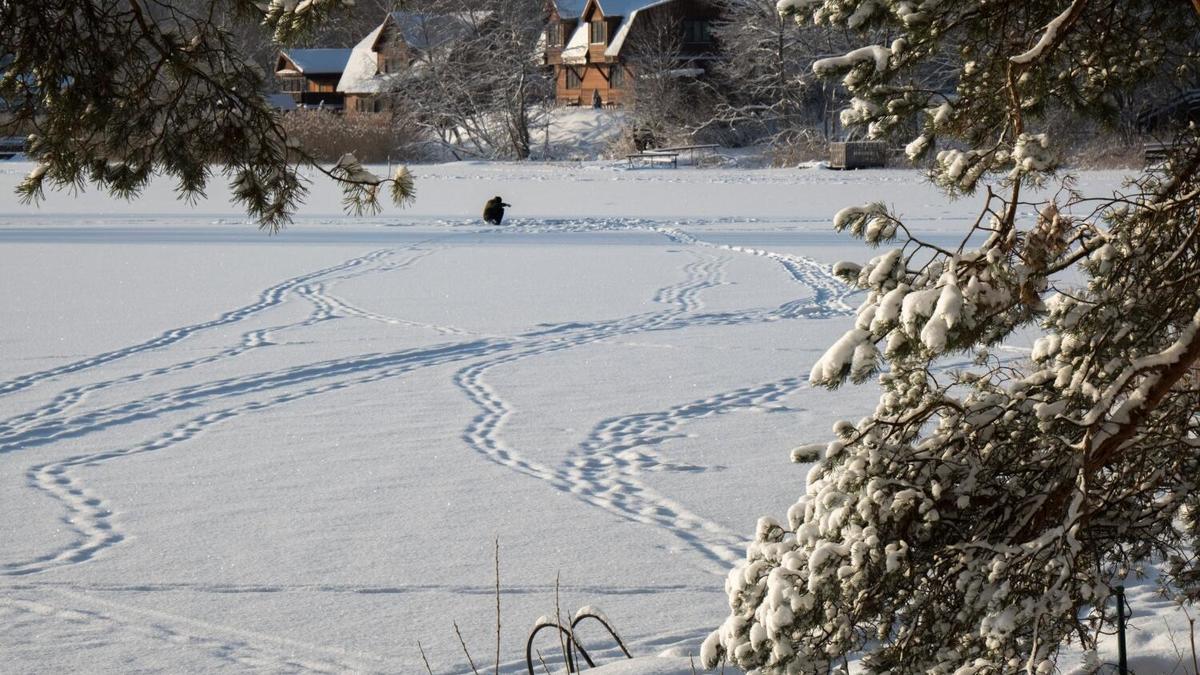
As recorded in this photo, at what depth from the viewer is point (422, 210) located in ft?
83.8

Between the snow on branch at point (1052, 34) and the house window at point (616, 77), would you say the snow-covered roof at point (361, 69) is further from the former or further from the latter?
the snow on branch at point (1052, 34)

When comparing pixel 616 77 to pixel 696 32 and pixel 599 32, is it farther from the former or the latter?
pixel 696 32

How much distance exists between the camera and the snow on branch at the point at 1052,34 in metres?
3.31

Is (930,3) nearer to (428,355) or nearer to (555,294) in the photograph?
(428,355)

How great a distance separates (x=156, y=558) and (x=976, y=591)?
13.7ft

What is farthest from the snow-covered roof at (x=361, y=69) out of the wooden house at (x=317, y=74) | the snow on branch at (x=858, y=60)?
the snow on branch at (x=858, y=60)

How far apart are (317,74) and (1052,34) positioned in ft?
239

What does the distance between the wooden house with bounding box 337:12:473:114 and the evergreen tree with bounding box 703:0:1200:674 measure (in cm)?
3900

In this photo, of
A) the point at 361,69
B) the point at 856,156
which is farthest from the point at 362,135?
the point at 361,69

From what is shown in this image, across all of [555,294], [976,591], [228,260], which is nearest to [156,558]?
[976,591]

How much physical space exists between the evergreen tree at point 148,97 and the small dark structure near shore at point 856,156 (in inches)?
1358

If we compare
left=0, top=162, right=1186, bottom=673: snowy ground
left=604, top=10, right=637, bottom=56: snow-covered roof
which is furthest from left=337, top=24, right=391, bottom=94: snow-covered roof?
left=0, top=162, right=1186, bottom=673: snowy ground

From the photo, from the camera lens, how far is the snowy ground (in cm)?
552

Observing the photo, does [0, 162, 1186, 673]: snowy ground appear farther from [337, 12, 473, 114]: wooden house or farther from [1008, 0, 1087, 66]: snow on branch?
[337, 12, 473, 114]: wooden house
